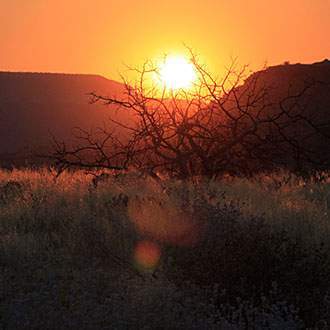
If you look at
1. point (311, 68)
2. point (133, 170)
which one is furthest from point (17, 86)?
point (133, 170)

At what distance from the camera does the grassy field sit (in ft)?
19.6

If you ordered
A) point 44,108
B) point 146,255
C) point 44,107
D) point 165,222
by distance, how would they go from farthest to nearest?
point 44,107 → point 44,108 → point 165,222 → point 146,255

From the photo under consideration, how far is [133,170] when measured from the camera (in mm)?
14438

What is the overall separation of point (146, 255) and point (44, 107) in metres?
103

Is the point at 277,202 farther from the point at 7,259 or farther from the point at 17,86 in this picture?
the point at 17,86

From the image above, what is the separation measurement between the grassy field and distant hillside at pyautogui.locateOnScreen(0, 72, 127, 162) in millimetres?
75055

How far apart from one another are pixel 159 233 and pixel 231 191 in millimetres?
3495

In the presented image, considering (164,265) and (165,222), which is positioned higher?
(165,222)

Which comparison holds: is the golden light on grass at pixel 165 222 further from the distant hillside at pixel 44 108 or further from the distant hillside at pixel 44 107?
the distant hillside at pixel 44 107

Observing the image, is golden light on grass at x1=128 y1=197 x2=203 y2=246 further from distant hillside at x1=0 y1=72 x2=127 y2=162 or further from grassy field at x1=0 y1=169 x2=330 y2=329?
distant hillside at x1=0 y1=72 x2=127 y2=162

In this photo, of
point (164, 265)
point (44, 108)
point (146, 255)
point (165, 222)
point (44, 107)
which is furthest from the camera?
point (44, 107)

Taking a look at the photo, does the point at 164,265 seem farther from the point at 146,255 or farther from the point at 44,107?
the point at 44,107

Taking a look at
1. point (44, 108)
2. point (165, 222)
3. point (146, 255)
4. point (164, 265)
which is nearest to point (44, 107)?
point (44, 108)

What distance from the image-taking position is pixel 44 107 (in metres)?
109
